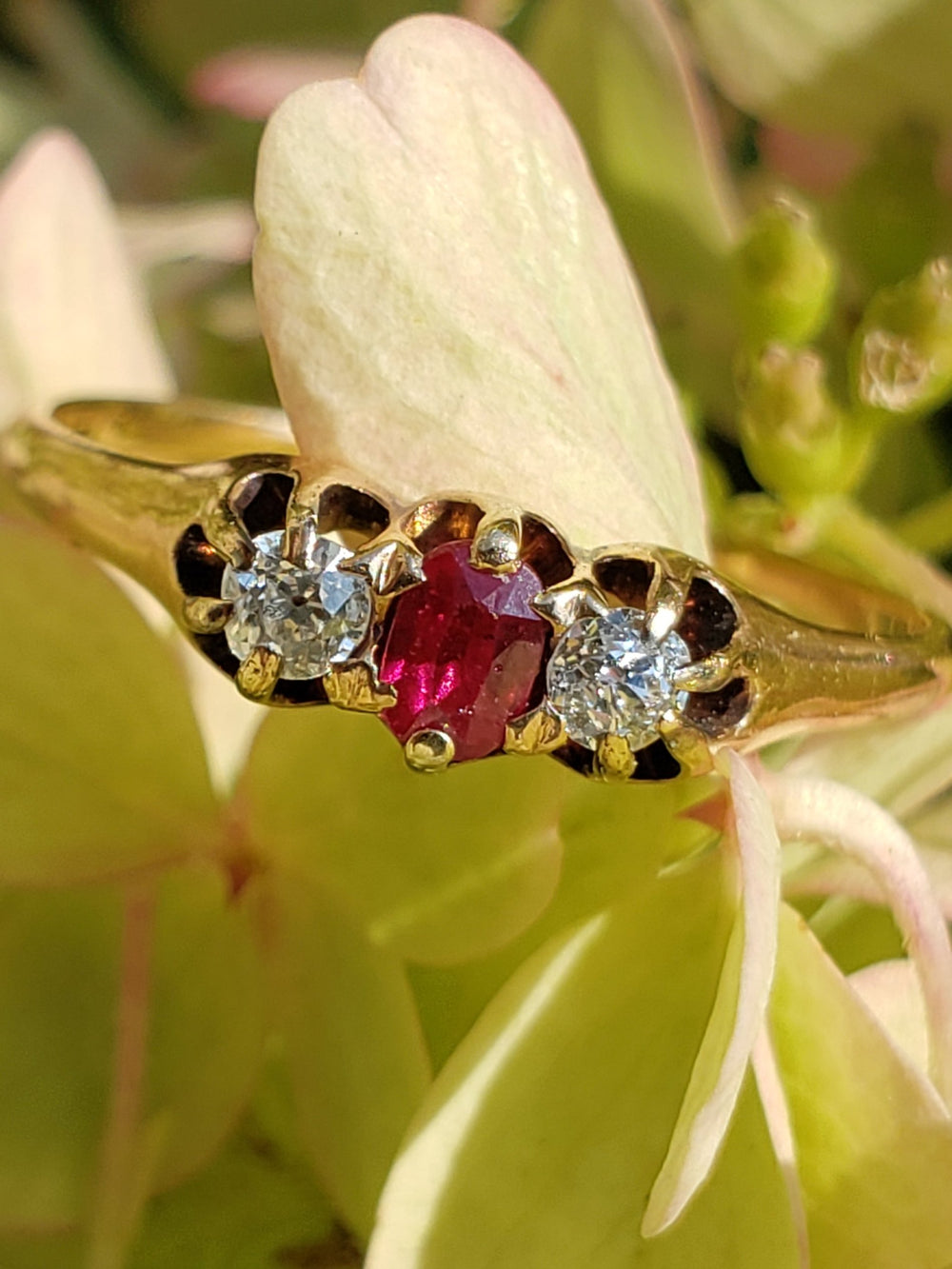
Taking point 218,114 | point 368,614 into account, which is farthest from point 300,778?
point 218,114

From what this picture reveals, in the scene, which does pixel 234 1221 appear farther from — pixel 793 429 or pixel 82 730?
pixel 793 429

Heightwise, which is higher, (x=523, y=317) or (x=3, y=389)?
(x=523, y=317)

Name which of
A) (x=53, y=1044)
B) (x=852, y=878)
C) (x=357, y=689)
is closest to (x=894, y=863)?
(x=852, y=878)

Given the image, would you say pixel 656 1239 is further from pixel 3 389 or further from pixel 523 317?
pixel 3 389

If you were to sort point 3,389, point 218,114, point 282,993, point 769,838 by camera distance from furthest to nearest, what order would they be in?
point 218,114, point 3,389, point 282,993, point 769,838

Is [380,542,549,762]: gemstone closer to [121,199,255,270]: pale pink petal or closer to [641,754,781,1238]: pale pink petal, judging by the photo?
[641,754,781,1238]: pale pink petal

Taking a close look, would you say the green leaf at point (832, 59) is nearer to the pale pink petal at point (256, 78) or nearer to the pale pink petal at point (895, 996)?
the pale pink petal at point (256, 78)
